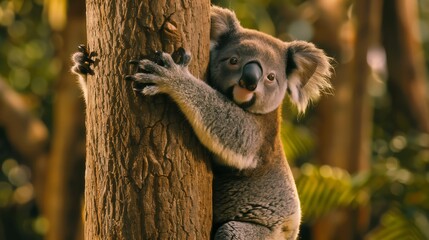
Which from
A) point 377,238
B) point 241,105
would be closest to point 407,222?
point 377,238

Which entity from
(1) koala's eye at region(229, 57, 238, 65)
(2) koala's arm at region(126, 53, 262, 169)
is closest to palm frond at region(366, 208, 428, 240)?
(2) koala's arm at region(126, 53, 262, 169)

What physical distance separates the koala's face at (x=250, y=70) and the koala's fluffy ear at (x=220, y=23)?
4 centimetres

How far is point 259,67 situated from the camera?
3.60 metres

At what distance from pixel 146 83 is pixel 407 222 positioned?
4586mm

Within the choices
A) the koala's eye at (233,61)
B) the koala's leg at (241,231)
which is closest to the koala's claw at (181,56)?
the koala's eye at (233,61)

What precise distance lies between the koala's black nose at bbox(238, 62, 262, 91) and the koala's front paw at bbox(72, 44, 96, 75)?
75 centimetres

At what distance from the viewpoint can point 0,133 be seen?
1137 cm

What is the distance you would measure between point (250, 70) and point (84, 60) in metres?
0.83

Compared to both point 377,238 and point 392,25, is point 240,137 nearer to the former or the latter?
point 377,238

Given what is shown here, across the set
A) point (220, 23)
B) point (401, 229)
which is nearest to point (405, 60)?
point (401, 229)

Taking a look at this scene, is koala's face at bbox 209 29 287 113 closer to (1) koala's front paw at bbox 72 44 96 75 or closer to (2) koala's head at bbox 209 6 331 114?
(2) koala's head at bbox 209 6 331 114

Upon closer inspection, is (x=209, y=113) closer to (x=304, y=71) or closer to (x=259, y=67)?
(x=259, y=67)

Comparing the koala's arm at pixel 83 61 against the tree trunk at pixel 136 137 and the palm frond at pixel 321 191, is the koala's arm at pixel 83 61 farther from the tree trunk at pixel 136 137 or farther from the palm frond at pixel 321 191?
the palm frond at pixel 321 191

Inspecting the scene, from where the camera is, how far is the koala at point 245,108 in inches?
126
